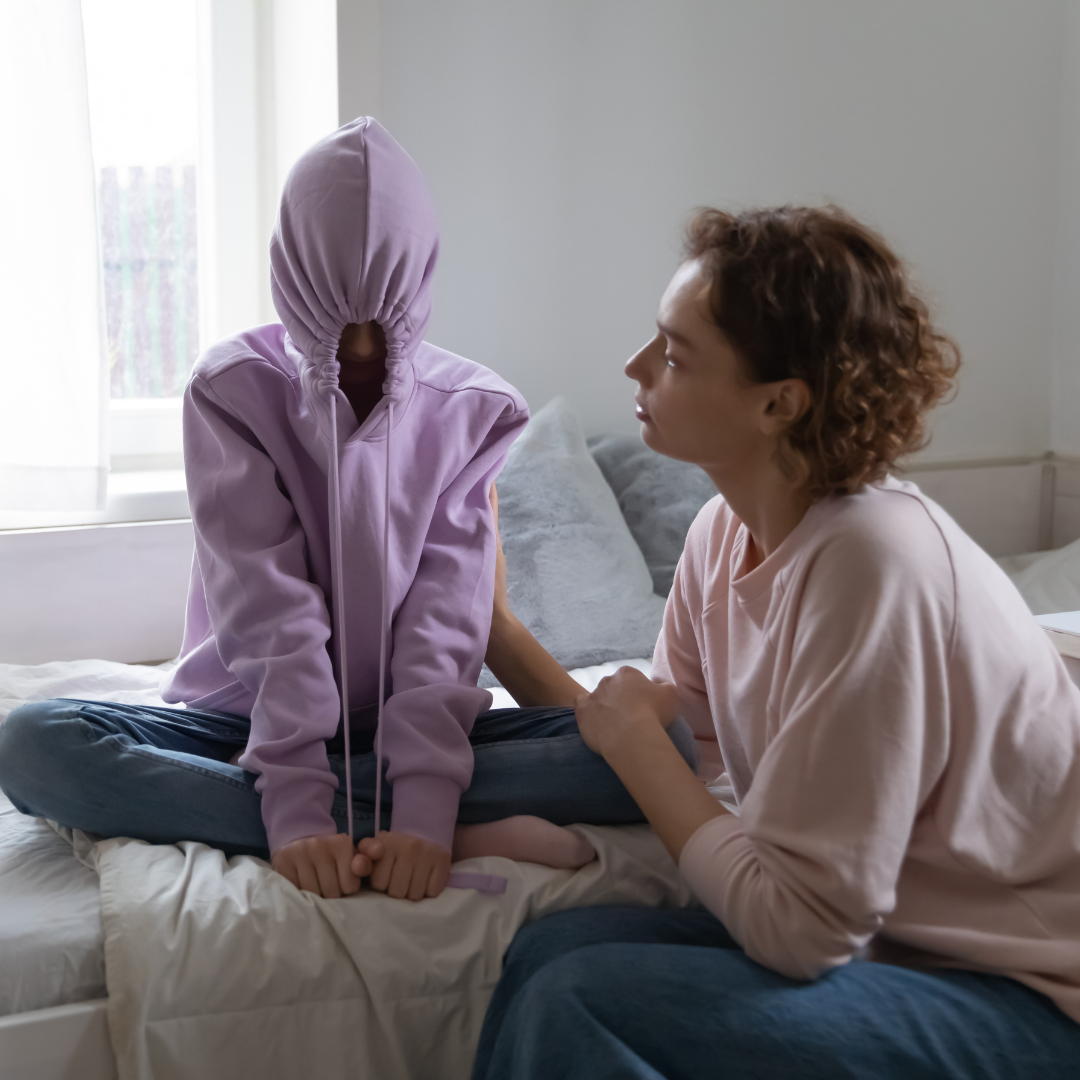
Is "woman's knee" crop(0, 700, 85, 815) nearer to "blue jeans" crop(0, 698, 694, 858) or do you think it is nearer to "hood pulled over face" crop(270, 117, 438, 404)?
"blue jeans" crop(0, 698, 694, 858)

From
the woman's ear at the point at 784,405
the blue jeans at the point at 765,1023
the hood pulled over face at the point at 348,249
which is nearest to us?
the blue jeans at the point at 765,1023

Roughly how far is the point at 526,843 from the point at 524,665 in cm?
30

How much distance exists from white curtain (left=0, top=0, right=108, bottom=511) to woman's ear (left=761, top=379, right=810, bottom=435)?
4.18 feet

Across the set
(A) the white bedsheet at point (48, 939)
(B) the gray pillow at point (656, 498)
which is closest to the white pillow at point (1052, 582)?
(B) the gray pillow at point (656, 498)

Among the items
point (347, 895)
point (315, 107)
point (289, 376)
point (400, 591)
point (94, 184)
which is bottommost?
point (347, 895)

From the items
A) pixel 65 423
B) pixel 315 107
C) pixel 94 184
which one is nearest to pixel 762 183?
pixel 315 107

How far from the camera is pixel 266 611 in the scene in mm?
1139

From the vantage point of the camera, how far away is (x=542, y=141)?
2.12m

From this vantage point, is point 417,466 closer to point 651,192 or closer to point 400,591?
point 400,591

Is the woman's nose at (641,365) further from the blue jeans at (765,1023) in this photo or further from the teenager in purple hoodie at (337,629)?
the blue jeans at (765,1023)

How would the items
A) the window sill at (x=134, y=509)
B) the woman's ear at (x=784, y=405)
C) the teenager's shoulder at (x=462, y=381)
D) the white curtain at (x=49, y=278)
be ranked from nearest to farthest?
the woman's ear at (x=784, y=405) → the teenager's shoulder at (x=462, y=381) → the white curtain at (x=49, y=278) → the window sill at (x=134, y=509)

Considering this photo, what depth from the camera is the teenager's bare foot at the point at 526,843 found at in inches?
42.3

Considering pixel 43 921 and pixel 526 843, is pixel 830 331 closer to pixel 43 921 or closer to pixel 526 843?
pixel 526 843

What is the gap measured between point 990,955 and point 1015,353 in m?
2.07
